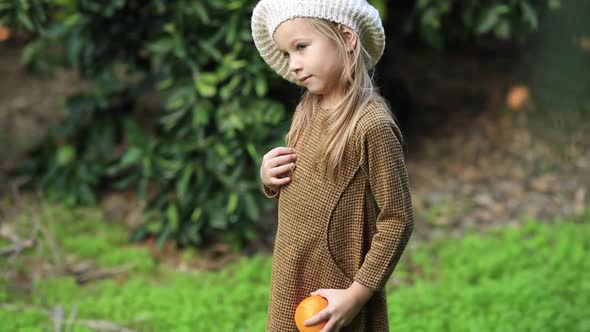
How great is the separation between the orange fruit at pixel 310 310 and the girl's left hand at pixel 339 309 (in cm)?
1

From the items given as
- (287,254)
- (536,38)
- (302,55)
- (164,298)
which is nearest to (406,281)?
(164,298)

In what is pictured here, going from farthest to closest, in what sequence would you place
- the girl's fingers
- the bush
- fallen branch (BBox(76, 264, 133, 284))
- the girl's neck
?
fallen branch (BBox(76, 264, 133, 284)) → the bush → the girl's neck → the girl's fingers

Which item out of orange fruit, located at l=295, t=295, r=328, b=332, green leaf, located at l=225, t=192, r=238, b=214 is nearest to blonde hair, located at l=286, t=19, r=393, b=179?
orange fruit, located at l=295, t=295, r=328, b=332

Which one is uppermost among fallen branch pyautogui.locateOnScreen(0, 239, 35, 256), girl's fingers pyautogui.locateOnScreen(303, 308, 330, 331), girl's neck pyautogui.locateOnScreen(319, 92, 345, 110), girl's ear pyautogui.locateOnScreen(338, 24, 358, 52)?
girl's ear pyautogui.locateOnScreen(338, 24, 358, 52)

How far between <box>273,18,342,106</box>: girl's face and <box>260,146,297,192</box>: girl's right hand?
0.77 feet

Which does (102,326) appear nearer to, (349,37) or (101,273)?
(101,273)

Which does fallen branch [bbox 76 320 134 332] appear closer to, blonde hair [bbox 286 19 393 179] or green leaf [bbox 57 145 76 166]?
green leaf [bbox 57 145 76 166]

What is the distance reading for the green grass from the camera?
145 inches

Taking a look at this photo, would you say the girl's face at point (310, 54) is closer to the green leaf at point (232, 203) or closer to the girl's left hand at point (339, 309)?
the girl's left hand at point (339, 309)

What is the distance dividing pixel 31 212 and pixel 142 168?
960 millimetres

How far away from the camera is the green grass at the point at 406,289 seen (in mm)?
3684

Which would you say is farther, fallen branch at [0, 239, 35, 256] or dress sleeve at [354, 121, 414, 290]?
fallen branch at [0, 239, 35, 256]

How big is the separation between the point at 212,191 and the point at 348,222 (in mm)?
2445

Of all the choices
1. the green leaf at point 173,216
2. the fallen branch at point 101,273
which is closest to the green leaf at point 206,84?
the green leaf at point 173,216
